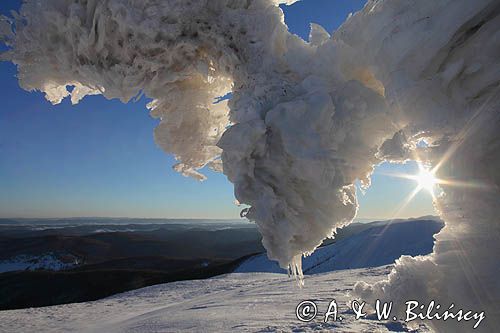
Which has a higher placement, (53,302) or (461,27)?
(461,27)

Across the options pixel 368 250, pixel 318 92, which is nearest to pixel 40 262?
pixel 368 250

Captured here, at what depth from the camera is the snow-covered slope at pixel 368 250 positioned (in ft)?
84.0

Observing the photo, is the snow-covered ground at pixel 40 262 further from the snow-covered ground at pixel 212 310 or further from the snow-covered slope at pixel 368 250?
the snow-covered ground at pixel 212 310

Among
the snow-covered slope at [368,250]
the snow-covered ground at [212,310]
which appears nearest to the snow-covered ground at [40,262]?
the snow-covered slope at [368,250]

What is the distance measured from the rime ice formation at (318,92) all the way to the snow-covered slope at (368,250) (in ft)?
73.9

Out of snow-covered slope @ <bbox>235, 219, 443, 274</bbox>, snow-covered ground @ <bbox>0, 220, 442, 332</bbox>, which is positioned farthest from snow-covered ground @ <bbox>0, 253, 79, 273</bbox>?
snow-covered ground @ <bbox>0, 220, 442, 332</bbox>

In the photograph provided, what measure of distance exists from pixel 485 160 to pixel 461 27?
94cm

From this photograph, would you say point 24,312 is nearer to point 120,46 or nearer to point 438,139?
point 120,46

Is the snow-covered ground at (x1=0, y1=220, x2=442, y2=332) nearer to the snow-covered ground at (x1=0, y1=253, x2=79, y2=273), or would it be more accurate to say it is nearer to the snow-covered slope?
the snow-covered slope

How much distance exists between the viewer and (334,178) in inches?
117

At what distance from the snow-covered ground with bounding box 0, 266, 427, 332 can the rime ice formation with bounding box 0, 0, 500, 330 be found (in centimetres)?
534

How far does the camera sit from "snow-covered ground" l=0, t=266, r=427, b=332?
8.84 m

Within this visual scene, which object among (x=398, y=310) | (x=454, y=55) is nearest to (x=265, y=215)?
(x=398, y=310)

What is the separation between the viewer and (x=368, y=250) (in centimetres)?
2842
